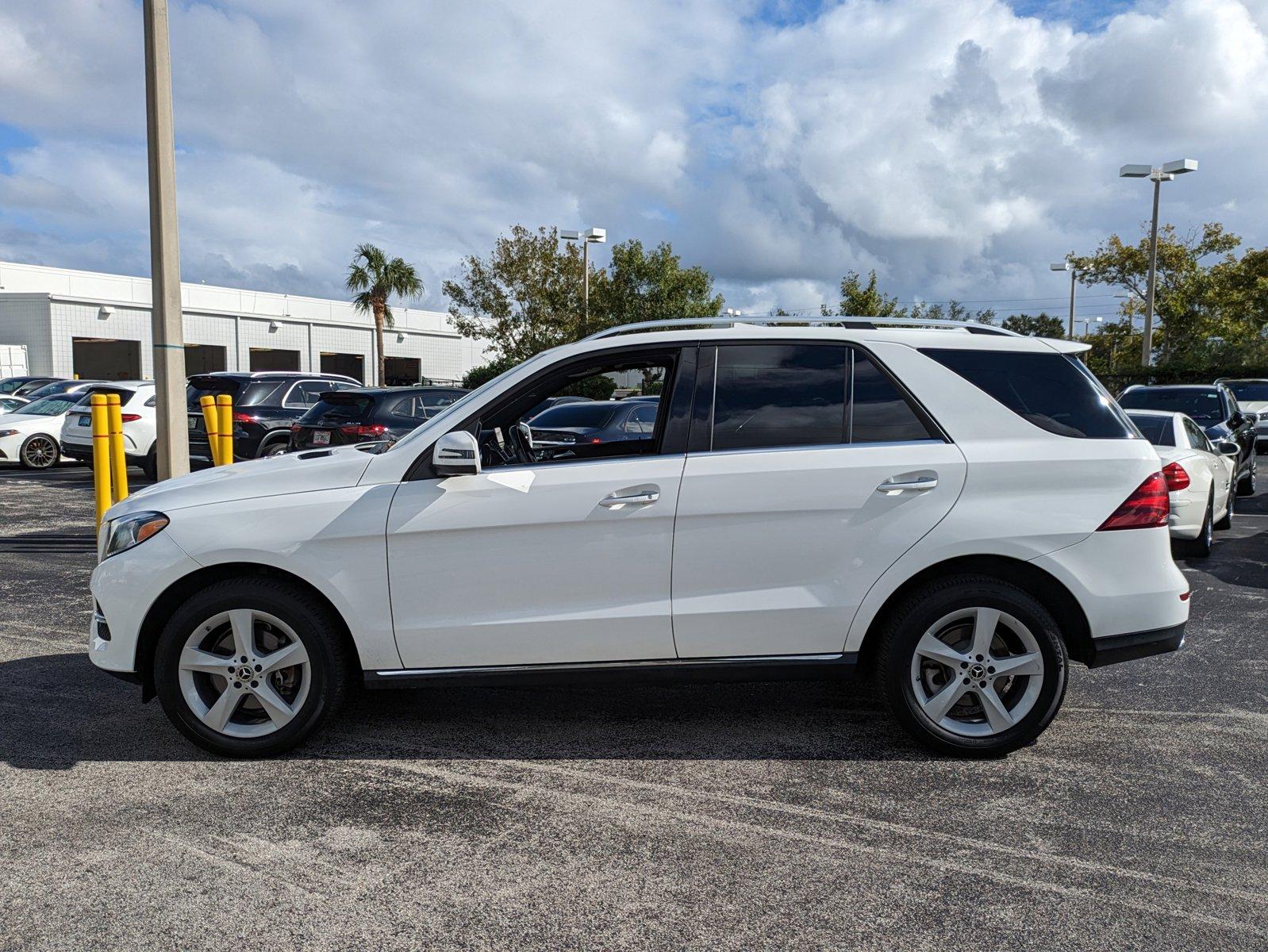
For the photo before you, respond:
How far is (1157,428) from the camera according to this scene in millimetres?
9859

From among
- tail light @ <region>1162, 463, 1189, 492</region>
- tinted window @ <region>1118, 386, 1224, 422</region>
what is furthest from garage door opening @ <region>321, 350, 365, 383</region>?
tail light @ <region>1162, 463, 1189, 492</region>

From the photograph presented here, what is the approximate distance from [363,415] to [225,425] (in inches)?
75.2

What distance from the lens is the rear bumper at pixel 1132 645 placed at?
14.3 feet

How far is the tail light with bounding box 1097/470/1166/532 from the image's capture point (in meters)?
4.32

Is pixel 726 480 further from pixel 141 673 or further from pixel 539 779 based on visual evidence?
pixel 141 673

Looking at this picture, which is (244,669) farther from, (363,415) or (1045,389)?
(363,415)

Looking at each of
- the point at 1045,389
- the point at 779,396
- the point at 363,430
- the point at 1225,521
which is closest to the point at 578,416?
the point at 363,430

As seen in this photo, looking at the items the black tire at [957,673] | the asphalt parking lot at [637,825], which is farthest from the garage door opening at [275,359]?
the black tire at [957,673]

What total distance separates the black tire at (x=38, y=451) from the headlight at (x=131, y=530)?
55.0ft

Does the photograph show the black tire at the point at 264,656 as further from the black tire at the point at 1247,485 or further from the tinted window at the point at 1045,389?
the black tire at the point at 1247,485

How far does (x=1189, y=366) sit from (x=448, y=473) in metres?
33.8

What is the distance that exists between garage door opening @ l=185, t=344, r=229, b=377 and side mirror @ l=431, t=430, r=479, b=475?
47.4 meters

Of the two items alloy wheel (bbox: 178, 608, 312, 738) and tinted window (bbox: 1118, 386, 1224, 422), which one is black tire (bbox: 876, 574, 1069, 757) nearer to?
alloy wheel (bbox: 178, 608, 312, 738)

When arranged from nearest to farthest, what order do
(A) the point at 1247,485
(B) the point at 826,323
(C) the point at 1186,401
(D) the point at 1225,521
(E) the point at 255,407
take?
(B) the point at 826,323 → (D) the point at 1225,521 → (A) the point at 1247,485 → (C) the point at 1186,401 → (E) the point at 255,407
